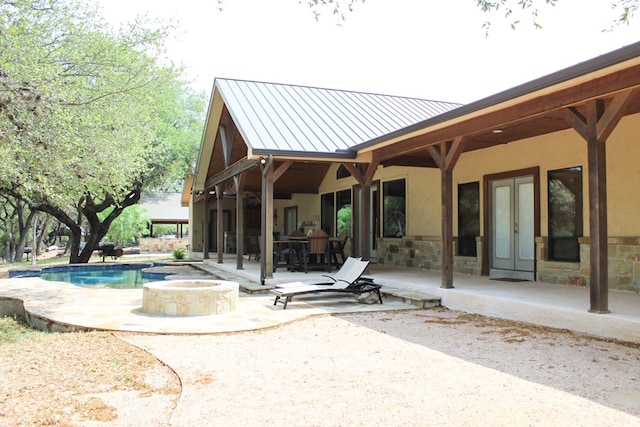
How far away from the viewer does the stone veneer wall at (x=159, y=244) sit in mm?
30812

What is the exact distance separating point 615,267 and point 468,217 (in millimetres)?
3368

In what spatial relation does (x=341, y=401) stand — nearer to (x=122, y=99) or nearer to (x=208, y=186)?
(x=122, y=99)

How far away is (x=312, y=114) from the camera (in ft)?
38.9

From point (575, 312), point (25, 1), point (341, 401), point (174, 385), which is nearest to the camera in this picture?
point (341, 401)

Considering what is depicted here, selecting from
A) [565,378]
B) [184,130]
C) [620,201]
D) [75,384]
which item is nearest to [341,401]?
[565,378]

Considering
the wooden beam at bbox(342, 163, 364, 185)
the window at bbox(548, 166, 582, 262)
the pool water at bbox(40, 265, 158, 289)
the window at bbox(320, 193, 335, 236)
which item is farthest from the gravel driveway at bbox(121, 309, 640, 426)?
the window at bbox(320, 193, 335, 236)

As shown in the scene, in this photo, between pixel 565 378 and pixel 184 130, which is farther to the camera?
pixel 184 130

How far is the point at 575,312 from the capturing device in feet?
18.7

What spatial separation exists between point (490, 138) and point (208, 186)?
976cm

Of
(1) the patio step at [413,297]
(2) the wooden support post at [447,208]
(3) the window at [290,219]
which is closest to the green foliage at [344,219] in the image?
(3) the window at [290,219]

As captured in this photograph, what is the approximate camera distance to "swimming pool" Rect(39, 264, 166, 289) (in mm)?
13323

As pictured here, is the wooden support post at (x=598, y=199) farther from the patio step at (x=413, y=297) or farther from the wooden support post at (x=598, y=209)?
the patio step at (x=413, y=297)

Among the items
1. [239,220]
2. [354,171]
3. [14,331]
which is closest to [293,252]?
[239,220]

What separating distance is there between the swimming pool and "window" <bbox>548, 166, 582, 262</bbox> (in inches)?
363
